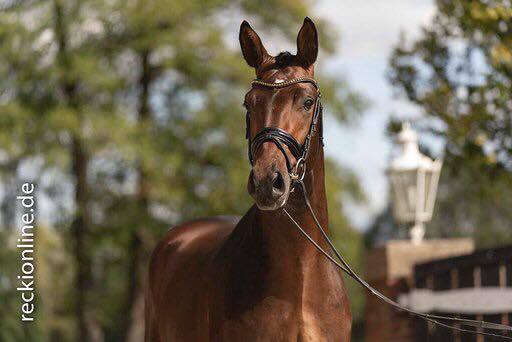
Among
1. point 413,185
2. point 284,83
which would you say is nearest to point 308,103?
point 284,83

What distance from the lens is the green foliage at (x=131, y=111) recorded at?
74.5 feet

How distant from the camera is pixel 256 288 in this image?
16.9 ft

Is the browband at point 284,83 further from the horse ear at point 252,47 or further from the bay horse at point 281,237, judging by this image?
the horse ear at point 252,47

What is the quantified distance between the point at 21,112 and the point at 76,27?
228cm

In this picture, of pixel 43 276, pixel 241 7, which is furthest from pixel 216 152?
pixel 43 276

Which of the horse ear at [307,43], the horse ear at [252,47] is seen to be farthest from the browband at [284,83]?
the horse ear at [252,47]

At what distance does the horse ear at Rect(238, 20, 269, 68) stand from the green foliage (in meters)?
17.2

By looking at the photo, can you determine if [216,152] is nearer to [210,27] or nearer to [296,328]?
[210,27]

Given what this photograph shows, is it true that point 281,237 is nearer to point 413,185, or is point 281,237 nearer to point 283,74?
point 283,74

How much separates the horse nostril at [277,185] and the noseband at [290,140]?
0.41ft

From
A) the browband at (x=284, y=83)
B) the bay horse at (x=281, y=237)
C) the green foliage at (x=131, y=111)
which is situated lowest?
the bay horse at (x=281, y=237)

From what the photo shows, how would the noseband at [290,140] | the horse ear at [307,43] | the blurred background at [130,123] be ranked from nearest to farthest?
the noseband at [290,140] < the horse ear at [307,43] < the blurred background at [130,123]

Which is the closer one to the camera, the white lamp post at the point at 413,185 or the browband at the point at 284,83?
the browband at the point at 284,83

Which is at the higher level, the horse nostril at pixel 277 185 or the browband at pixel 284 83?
→ the browband at pixel 284 83
